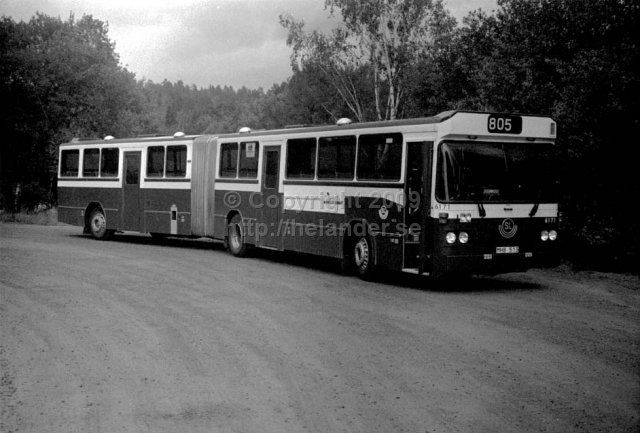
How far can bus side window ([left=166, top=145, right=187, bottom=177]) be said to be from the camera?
71.8ft

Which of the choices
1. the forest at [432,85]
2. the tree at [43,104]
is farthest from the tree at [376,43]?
the tree at [43,104]

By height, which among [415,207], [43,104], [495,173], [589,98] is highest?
[43,104]

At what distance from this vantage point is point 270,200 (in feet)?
59.3

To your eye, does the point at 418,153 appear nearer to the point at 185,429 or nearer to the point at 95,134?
the point at 185,429

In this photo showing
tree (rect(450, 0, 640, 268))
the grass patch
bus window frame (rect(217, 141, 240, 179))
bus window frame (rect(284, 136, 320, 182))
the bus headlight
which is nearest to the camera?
the bus headlight

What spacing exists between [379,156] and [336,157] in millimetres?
1545

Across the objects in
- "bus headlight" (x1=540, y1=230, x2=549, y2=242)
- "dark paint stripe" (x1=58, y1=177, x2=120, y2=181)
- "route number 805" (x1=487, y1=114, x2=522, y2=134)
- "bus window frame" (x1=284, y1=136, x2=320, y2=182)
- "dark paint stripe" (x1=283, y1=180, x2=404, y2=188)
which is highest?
"route number 805" (x1=487, y1=114, x2=522, y2=134)

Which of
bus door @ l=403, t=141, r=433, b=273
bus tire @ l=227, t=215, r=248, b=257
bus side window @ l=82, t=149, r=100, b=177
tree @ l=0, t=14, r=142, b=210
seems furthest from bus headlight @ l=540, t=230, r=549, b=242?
tree @ l=0, t=14, r=142, b=210

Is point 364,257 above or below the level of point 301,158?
below

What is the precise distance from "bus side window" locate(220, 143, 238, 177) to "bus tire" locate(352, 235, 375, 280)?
5.90 meters

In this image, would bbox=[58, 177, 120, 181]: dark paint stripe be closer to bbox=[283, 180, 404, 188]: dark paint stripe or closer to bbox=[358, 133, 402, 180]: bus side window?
bbox=[283, 180, 404, 188]: dark paint stripe

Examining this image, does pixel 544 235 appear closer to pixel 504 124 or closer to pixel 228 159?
pixel 504 124

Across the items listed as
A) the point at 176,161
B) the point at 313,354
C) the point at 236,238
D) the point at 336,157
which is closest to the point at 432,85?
the point at 176,161

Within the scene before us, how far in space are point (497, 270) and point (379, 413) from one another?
25.2ft
